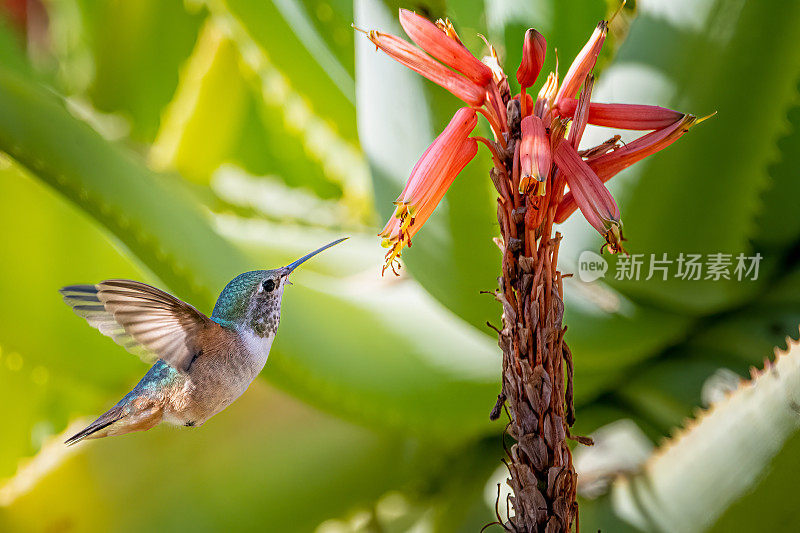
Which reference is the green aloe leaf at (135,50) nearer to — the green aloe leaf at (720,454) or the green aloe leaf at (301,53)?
the green aloe leaf at (301,53)

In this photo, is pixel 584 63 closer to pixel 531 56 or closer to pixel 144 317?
pixel 531 56

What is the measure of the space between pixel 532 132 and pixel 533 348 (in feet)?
0.23

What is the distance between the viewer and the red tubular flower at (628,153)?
10.4 inches

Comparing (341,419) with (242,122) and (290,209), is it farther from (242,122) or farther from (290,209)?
(242,122)

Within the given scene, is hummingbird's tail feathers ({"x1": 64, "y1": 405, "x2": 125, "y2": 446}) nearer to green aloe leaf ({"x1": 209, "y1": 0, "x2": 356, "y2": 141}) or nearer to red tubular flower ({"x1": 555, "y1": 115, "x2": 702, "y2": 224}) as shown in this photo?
red tubular flower ({"x1": 555, "y1": 115, "x2": 702, "y2": 224})

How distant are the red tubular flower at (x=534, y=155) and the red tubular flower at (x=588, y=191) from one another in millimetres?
16

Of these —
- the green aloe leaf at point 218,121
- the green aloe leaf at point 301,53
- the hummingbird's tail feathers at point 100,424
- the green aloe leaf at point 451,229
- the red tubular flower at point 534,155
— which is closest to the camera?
the red tubular flower at point 534,155

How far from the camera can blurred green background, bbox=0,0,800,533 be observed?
1.34ft

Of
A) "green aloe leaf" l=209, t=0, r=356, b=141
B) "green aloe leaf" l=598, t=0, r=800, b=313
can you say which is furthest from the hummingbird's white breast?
"green aloe leaf" l=209, t=0, r=356, b=141

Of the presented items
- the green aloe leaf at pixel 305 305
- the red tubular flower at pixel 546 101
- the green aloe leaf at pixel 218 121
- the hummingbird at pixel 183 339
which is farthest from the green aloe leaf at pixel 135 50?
the red tubular flower at pixel 546 101

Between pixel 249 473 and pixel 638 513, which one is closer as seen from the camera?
pixel 638 513

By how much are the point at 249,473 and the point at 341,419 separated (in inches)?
2.9

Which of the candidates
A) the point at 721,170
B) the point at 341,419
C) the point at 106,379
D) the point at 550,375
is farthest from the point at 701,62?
the point at 106,379

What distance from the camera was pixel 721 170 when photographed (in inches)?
16.5
